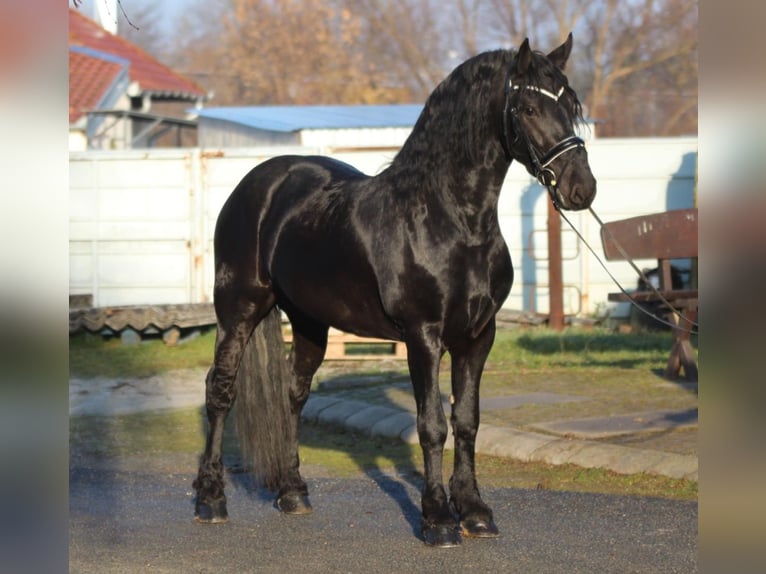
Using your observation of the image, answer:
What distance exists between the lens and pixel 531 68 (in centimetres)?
540

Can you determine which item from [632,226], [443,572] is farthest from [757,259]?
[632,226]

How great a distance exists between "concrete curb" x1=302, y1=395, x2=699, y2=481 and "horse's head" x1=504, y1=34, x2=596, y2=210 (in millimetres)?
1826

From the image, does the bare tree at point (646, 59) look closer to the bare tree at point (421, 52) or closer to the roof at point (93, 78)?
the bare tree at point (421, 52)

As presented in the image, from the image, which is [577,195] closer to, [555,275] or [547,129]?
[547,129]

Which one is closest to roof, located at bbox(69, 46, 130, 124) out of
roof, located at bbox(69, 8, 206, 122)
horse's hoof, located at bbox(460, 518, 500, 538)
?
roof, located at bbox(69, 8, 206, 122)

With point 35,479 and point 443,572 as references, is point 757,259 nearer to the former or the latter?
point 35,479

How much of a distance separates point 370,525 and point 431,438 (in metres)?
0.73

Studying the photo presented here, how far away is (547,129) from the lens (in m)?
5.32

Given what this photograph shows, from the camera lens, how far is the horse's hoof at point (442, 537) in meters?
5.58

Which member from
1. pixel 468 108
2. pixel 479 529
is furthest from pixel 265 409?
pixel 468 108

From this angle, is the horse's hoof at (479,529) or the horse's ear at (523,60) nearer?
the horse's ear at (523,60)

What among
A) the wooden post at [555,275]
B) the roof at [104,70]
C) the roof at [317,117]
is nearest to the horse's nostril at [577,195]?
the wooden post at [555,275]

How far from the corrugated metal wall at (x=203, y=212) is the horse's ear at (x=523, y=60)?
34.7ft

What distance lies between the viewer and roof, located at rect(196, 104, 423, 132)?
67.4 ft
